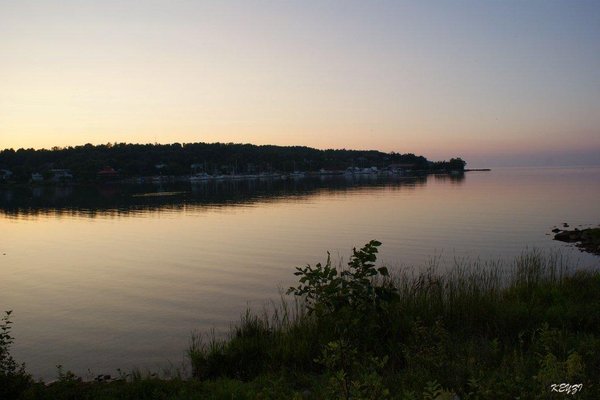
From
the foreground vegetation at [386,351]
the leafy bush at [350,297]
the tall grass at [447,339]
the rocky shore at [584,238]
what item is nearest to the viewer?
the foreground vegetation at [386,351]

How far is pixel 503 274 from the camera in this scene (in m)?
21.0

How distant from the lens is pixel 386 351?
31.1 ft

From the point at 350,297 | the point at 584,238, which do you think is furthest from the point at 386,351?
the point at 584,238

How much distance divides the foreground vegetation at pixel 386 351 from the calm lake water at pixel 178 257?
328 cm

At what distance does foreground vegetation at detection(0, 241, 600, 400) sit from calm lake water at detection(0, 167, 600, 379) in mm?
3281

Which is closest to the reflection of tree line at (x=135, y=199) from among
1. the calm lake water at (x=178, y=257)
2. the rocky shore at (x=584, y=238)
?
the calm lake water at (x=178, y=257)

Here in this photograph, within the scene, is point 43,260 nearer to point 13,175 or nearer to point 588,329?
point 588,329

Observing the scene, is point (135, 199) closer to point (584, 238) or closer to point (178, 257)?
point (178, 257)

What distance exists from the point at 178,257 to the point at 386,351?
2200 centimetres

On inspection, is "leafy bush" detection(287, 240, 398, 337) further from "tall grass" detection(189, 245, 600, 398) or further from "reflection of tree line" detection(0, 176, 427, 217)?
"reflection of tree line" detection(0, 176, 427, 217)

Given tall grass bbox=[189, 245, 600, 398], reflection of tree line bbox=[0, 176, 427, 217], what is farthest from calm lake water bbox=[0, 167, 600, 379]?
reflection of tree line bbox=[0, 176, 427, 217]

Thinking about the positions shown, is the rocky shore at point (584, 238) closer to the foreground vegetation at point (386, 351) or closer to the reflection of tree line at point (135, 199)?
the foreground vegetation at point (386, 351)

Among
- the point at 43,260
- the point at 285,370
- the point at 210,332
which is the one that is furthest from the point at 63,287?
the point at 285,370

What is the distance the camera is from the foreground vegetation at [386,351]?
667 cm
